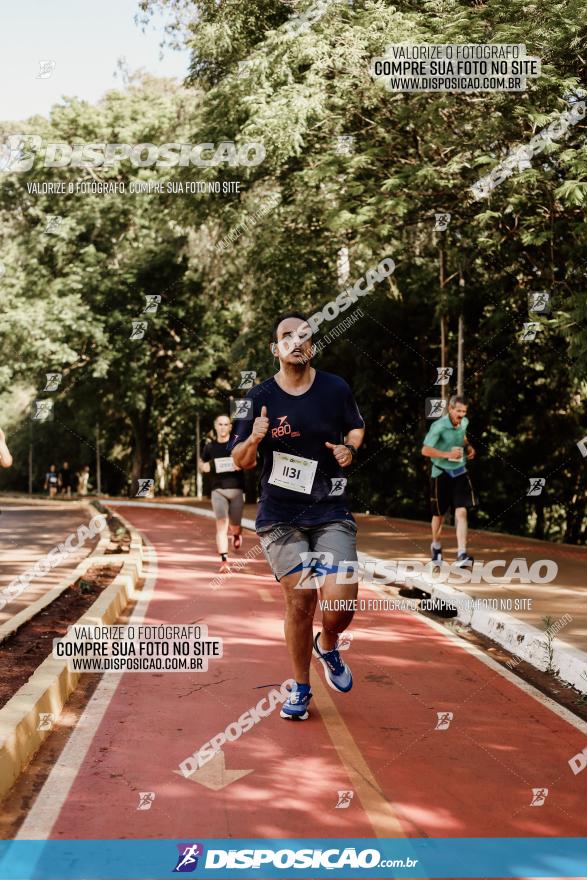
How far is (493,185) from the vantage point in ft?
44.8

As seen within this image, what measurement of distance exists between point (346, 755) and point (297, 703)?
0.71 meters

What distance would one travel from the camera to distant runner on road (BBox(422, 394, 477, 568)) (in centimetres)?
1174

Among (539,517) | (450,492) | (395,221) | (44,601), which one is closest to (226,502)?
(450,492)

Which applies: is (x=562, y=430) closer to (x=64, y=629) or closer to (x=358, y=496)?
(x=358, y=496)

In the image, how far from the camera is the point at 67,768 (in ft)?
16.6

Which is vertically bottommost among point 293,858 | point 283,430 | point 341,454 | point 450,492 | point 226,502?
point 293,858

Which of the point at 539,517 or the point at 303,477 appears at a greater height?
the point at 303,477

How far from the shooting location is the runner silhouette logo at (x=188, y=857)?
3.85 meters

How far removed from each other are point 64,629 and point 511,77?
8908 millimetres

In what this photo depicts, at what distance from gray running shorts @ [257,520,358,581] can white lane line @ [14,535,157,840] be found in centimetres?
141

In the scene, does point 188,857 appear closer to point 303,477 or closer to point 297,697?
point 297,697

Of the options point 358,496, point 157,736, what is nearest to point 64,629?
point 157,736

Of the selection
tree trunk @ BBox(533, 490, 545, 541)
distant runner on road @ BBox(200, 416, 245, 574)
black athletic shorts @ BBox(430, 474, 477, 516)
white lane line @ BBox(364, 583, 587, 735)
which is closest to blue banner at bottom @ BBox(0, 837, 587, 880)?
white lane line @ BBox(364, 583, 587, 735)

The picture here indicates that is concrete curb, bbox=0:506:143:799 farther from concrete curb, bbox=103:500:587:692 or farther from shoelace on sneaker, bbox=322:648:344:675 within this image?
concrete curb, bbox=103:500:587:692
